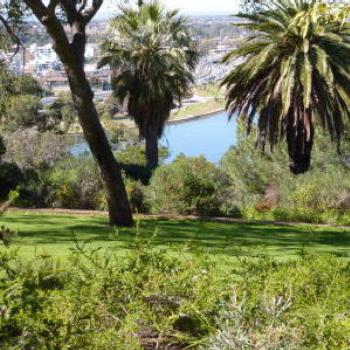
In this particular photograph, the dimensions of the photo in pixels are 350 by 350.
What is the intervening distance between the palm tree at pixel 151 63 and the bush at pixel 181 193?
11.1 m

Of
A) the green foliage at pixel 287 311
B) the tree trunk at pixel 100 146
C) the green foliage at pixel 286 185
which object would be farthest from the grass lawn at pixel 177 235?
the green foliage at pixel 287 311

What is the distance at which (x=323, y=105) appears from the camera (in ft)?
65.0

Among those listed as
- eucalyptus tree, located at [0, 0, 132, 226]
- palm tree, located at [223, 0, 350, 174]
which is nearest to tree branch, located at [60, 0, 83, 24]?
eucalyptus tree, located at [0, 0, 132, 226]

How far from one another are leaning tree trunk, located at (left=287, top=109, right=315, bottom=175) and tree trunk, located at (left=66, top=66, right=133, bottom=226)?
7393 millimetres

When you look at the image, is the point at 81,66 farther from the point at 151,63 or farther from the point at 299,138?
the point at 151,63

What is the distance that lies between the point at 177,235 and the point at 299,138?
9397 millimetres

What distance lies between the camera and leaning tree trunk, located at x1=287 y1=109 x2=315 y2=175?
19.8 meters

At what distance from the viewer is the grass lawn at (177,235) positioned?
9945 mm

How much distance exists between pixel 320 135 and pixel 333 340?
25.6m

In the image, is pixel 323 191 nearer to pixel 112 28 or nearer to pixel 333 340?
pixel 112 28

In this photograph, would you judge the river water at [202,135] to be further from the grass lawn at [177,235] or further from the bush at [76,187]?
the grass lawn at [177,235]

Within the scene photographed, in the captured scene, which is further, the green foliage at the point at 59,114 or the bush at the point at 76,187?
the green foliage at the point at 59,114

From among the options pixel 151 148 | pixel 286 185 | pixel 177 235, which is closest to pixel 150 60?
pixel 151 148

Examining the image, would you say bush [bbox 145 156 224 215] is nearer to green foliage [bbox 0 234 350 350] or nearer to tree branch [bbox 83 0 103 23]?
tree branch [bbox 83 0 103 23]
